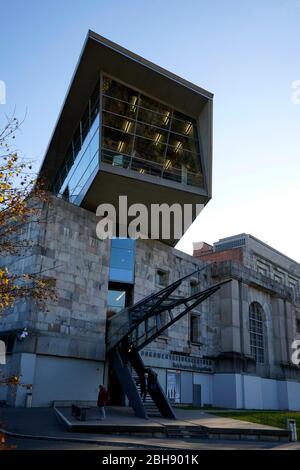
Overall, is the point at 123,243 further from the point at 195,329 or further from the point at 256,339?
the point at 256,339

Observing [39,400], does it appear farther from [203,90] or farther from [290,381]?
[290,381]

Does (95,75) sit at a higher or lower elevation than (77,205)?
higher

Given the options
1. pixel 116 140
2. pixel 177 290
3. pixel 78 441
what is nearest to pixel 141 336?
pixel 78 441

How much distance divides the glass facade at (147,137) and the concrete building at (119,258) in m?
0.07

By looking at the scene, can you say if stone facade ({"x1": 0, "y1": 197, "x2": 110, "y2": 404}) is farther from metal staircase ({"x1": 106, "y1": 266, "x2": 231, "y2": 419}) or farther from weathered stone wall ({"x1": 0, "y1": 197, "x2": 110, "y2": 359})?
metal staircase ({"x1": 106, "y1": 266, "x2": 231, "y2": 419})

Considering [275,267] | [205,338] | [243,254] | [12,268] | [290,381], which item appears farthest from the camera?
[275,267]

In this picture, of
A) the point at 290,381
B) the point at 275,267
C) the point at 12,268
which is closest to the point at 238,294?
the point at 290,381

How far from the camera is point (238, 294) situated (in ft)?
132

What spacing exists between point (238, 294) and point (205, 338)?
17.4ft

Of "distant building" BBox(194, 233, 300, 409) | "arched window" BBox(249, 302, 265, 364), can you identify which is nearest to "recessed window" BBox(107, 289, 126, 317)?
"distant building" BBox(194, 233, 300, 409)

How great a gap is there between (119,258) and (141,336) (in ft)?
28.8

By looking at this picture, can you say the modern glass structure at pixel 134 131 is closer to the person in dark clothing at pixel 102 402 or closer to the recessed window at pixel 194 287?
the recessed window at pixel 194 287

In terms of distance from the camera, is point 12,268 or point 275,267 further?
point 275,267

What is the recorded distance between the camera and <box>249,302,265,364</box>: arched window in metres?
41.9
